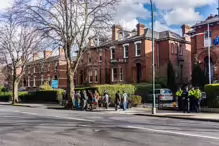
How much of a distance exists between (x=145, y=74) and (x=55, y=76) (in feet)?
86.5

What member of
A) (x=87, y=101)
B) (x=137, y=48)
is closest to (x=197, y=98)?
(x=87, y=101)

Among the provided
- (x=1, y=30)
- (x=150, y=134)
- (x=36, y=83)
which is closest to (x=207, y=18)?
(x=1, y=30)

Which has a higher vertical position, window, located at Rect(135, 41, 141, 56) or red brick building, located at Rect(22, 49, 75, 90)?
window, located at Rect(135, 41, 141, 56)

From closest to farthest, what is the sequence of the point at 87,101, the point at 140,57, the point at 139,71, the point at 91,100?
the point at 91,100 < the point at 87,101 < the point at 140,57 < the point at 139,71

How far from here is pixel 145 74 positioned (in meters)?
45.4

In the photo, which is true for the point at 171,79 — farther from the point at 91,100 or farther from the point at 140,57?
the point at 91,100

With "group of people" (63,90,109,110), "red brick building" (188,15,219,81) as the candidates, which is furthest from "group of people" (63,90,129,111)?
"red brick building" (188,15,219,81)

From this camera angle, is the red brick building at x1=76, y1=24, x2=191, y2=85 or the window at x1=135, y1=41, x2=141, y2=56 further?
the window at x1=135, y1=41, x2=141, y2=56

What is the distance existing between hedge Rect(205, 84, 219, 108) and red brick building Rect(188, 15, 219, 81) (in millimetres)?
15917

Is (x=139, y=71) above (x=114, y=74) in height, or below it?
above

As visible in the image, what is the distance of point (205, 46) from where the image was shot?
3800 centimetres

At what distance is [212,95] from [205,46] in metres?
18.4

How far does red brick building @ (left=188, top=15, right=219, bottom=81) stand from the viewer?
3675 cm

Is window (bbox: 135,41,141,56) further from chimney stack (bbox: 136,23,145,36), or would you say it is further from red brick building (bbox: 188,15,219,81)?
red brick building (bbox: 188,15,219,81)
